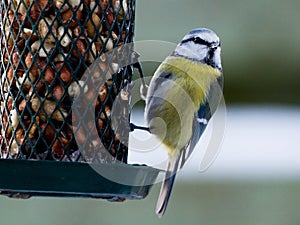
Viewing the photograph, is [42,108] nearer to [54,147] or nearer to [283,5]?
[54,147]

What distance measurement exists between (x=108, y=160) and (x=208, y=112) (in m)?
0.28

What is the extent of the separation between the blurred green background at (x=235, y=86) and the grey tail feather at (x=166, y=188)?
2.77 ft

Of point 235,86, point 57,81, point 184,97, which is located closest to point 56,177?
point 57,81

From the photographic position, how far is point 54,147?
1.81m

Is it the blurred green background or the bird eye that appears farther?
the blurred green background

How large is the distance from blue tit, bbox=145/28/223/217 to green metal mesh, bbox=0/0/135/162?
6.6 inches

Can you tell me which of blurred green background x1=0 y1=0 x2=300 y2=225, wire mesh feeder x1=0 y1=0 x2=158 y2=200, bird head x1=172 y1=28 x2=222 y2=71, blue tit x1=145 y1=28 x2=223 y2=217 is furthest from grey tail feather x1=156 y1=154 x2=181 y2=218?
blurred green background x1=0 y1=0 x2=300 y2=225

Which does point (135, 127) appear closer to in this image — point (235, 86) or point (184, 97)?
point (184, 97)

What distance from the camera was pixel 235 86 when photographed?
9.05 ft

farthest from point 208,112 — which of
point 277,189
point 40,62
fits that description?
point 277,189

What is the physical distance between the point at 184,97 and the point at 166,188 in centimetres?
22

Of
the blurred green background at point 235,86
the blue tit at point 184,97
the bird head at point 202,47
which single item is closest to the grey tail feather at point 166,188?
the blue tit at point 184,97

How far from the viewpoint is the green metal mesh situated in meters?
1.81

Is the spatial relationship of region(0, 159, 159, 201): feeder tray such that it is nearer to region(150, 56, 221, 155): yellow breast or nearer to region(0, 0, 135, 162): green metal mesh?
region(0, 0, 135, 162): green metal mesh
